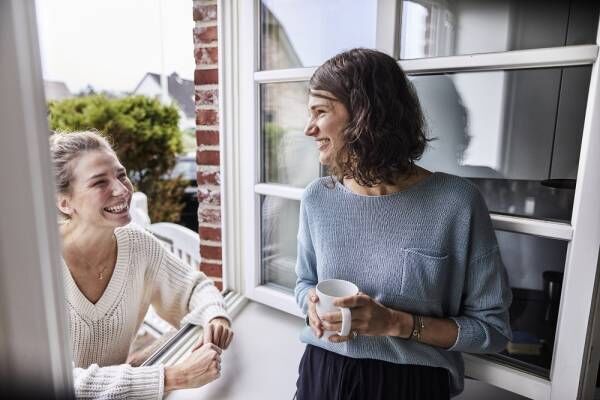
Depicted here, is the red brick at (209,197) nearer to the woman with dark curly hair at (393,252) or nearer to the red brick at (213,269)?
the red brick at (213,269)

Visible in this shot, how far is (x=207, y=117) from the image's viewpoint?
1563mm

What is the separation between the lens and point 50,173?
1.20 ft

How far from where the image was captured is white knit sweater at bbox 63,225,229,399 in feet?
3.21

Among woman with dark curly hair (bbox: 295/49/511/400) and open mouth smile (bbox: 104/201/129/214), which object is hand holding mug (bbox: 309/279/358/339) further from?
open mouth smile (bbox: 104/201/129/214)

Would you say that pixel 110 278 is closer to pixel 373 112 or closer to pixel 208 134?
pixel 208 134

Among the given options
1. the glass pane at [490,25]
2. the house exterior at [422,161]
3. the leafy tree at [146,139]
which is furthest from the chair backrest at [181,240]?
the glass pane at [490,25]

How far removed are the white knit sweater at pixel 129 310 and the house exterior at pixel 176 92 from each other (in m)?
3.12

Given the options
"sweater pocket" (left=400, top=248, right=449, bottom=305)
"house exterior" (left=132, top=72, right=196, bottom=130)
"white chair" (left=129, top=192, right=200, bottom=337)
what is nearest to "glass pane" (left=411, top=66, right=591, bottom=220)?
"sweater pocket" (left=400, top=248, right=449, bottom=305)

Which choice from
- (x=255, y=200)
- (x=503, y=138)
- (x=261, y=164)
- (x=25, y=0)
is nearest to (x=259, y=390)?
(x=255, y=200)

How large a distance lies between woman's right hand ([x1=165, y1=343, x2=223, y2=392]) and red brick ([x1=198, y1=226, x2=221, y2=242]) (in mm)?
583

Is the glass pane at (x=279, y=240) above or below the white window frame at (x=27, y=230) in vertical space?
below

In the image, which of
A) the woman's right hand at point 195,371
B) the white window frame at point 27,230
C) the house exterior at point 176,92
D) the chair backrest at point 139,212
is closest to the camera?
the white window frame at point 27,230

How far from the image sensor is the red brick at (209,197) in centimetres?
162

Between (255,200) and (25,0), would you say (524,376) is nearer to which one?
(255,200)
